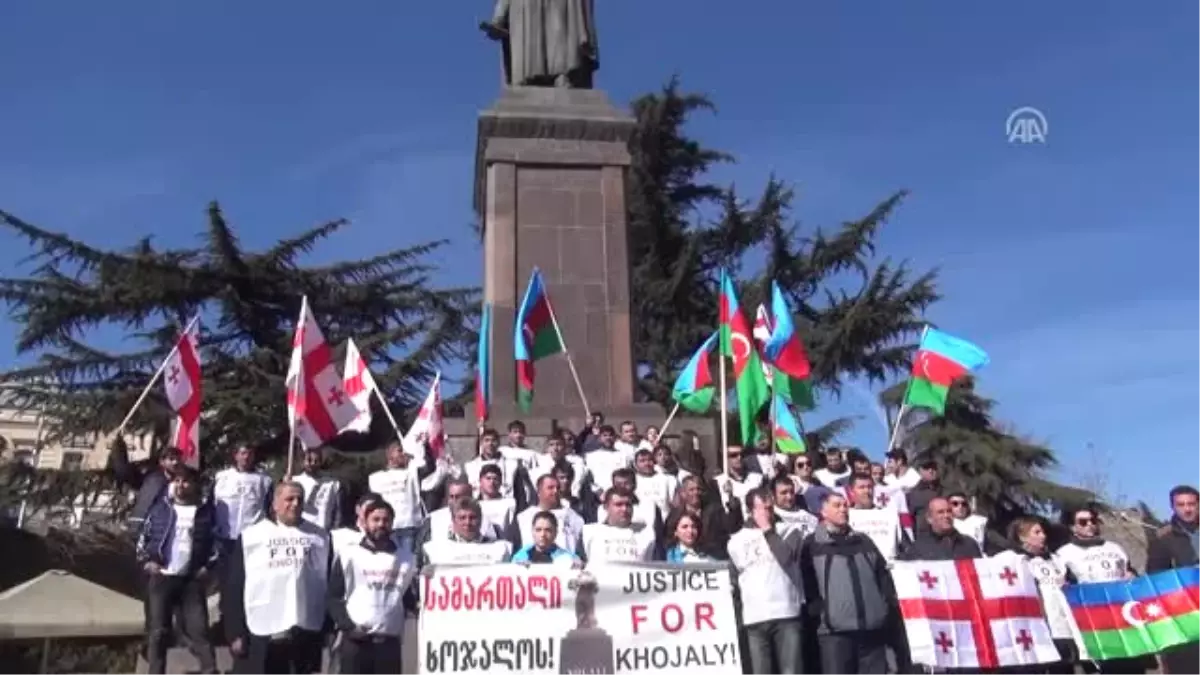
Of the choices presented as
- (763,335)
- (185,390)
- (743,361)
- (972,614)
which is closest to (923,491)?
(743,361)

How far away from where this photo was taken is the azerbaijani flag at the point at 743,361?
41.7 ft

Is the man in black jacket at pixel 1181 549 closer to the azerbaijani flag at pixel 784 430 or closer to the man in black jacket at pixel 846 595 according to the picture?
the man in black jacket at pixel 846 595

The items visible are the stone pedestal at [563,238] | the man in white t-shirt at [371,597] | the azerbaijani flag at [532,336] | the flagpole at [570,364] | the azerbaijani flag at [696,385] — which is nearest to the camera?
the man in white t-shirt at [371,597]

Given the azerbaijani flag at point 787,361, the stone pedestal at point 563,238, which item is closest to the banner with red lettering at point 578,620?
the azerbaijani flag at point 787,361

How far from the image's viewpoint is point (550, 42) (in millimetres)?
16984

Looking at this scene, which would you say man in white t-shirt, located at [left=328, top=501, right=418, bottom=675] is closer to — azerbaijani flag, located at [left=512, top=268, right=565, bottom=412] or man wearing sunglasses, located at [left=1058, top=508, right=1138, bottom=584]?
man wearing sunglasses, located at [left=1058, top=508, right=1138, bottom=584]

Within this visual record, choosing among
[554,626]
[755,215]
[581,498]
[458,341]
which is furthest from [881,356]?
[554,626]

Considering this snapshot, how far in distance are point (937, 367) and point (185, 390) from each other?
7.95 meters

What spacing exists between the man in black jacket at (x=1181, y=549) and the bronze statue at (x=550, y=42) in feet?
34.4

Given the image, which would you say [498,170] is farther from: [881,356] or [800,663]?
[881,356]

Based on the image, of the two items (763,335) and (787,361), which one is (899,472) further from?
(763,335)

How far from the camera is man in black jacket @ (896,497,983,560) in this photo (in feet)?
27.3

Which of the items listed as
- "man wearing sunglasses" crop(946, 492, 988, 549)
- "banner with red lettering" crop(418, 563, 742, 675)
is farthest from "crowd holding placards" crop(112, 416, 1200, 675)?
"man wearing sunglasses" crop(946, 492, 988, 549)

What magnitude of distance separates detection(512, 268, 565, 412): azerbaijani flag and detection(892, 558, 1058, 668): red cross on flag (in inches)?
245
